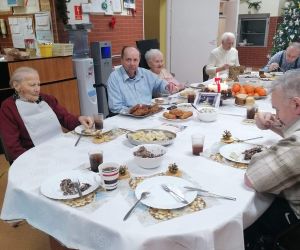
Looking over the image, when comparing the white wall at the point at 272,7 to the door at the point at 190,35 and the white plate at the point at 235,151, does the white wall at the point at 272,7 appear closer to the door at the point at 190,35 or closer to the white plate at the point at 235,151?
the door at the point at 190,35

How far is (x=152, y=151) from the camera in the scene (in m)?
1.40

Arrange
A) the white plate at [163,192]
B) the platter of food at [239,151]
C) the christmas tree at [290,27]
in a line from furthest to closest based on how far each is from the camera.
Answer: the christmas tree at [290,27]
the platter of food at [239,151]
the white plate at [163,192]

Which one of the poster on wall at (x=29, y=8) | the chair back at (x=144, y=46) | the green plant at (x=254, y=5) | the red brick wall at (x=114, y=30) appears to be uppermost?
the green plant at (x=254, y=5)

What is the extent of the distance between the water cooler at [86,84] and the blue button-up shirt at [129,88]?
1.55 metres

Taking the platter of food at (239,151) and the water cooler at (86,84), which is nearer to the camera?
the platter of food at (239,151)

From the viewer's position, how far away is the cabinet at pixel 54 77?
10.9 ft

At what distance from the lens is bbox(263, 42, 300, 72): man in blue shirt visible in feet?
12.5

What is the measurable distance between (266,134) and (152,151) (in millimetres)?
782

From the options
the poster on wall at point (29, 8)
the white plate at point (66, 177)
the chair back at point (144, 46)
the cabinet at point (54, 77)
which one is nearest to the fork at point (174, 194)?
the white plate at point (66, 177)

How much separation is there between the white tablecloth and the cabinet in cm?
210

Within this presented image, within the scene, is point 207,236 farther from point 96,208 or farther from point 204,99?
point 204,99

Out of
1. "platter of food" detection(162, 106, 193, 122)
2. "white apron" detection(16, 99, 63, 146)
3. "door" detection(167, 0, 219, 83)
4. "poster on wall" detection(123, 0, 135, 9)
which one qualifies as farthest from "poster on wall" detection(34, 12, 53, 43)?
"platter of food" detection(162, 106, 193, 122)

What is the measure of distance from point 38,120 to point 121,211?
49.3 inches

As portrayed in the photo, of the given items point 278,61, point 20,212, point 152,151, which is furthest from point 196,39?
point 20,212
